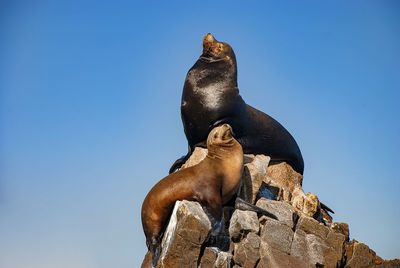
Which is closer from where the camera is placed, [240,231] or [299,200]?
[240,231]

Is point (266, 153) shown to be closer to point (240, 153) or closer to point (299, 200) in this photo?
point (299, 200)

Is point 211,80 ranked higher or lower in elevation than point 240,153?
higher

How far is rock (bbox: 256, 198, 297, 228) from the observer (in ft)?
35.8

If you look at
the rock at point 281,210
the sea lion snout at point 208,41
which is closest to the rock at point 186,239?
the rock at point 281,210

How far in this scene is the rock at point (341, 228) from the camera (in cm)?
1211

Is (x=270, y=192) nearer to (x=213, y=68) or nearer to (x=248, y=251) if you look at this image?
(x=248, y=251)

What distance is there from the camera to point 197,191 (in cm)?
1005

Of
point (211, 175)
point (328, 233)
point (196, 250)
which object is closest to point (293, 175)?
point (328, 233)

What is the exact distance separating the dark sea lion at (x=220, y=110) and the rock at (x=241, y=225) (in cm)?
233

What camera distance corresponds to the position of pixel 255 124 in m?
12.8

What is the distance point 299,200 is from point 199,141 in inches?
87.6

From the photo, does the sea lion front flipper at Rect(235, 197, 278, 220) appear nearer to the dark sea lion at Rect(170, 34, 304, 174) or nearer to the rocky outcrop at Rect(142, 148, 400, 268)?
the rocky outcrop at Rect(142, 148, 400, 268)

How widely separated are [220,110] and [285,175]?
2.11m

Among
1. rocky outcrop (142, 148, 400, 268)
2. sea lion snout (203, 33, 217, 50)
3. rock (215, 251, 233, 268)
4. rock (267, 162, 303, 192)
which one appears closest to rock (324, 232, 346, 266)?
rocky outcrop (142, 148, 400, 268)
